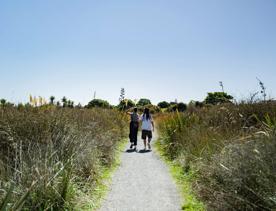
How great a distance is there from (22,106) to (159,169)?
4392 mm

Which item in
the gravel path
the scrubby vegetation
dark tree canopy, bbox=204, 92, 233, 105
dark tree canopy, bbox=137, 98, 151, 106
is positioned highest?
dark tree canopy, bbox=137, 98, 151, 106

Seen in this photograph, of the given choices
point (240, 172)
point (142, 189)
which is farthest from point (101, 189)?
point (240, 172)

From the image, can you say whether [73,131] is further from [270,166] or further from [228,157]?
[270,166]

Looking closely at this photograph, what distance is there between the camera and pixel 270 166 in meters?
4.94

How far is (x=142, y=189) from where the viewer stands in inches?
329

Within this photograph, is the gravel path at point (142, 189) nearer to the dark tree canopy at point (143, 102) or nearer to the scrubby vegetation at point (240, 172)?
the scrubby vegetation at point (240, 172)

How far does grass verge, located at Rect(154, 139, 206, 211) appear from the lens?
22.6 feet

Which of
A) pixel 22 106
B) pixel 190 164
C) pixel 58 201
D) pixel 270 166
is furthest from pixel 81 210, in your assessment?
pixel 22 106

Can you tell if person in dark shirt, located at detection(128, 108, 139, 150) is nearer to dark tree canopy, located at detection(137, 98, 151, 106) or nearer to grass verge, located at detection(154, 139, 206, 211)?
grass verge, located at detection(154, 139, 206, 211)

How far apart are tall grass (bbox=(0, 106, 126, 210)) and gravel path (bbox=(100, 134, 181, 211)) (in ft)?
1.95

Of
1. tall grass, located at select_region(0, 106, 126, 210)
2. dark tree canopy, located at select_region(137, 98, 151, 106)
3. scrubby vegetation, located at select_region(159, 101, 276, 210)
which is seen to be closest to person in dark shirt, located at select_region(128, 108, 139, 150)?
tall grass, located at select_region(0, 106, 126, 210)

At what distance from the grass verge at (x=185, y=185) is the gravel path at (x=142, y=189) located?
0.15 metres

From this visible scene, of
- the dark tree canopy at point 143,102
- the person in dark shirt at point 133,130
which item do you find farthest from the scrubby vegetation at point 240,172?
the dark tree canopy at point 143,102

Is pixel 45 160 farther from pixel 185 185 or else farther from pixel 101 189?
pixel 185 185
